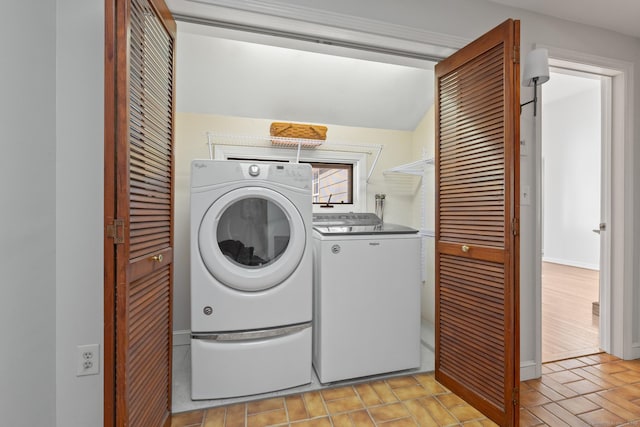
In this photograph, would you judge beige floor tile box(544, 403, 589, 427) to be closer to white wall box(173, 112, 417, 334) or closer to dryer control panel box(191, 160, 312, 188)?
white wall box(173, 112, 417, 334)

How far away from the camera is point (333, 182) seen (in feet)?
9.91

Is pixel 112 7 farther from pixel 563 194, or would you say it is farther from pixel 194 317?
pixel 563 194

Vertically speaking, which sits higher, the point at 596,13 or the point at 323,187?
the point at 596,13

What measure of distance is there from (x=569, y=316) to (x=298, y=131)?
10.8 ft

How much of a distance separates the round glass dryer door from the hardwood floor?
2.10 meters

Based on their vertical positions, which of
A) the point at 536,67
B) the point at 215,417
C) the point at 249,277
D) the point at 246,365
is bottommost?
the point at 215,417

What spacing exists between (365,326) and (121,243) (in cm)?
149

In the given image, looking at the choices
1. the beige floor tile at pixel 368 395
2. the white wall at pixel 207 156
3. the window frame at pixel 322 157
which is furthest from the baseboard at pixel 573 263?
the beige floor tile at pixel 368 395

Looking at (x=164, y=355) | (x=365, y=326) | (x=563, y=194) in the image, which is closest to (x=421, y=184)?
(x=365, y=326)

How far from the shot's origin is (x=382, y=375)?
2.06m
